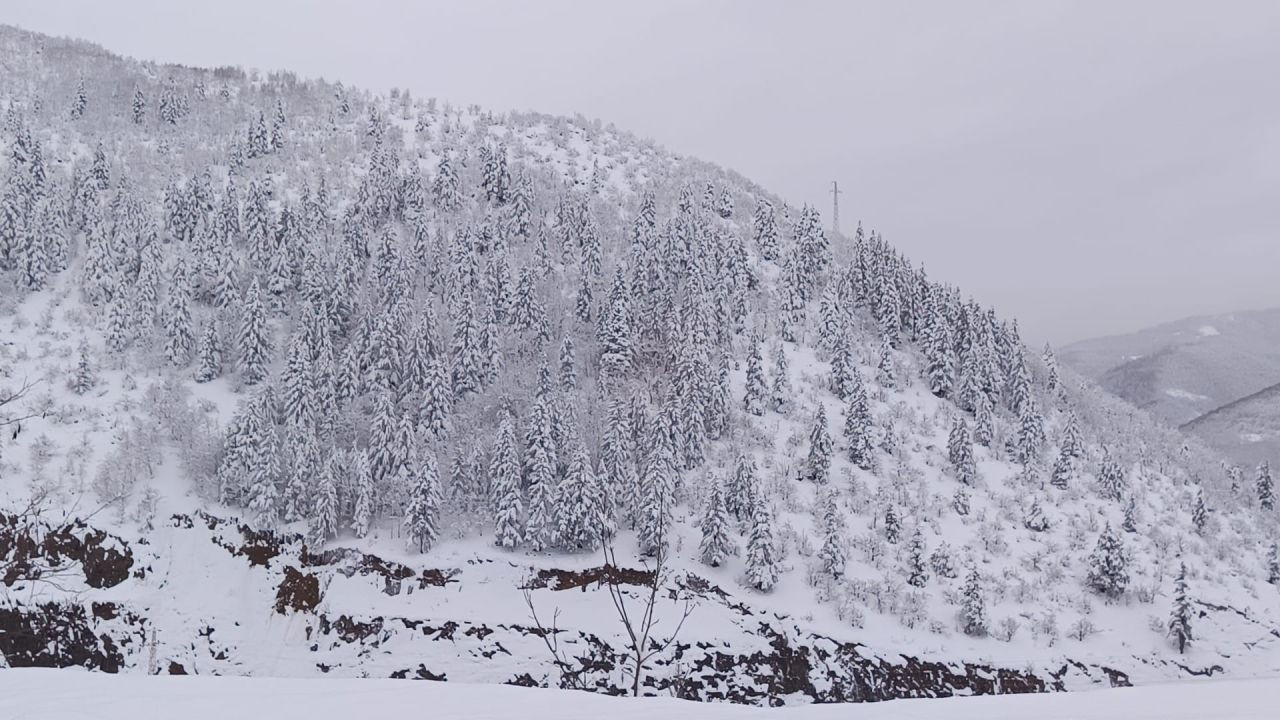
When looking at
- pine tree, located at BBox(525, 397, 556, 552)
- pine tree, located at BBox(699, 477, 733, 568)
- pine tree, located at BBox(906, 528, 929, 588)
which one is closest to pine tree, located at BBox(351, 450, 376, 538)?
pine tree, located at BBox(525, 397, 556, 552)

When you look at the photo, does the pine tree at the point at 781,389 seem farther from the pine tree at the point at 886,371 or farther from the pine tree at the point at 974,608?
the pine tree at the point at 974,608

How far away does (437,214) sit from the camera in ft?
219

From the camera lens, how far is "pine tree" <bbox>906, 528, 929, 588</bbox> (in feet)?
125

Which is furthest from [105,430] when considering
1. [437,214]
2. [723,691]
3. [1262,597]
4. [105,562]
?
[1262,597]

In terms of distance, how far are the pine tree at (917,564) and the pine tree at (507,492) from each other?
2212 cm

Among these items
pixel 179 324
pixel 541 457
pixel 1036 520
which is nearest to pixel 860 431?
pixel 1036 520

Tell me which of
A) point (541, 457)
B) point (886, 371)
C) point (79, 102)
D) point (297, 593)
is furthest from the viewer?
point (79, 102)

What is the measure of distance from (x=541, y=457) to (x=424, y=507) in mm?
7001

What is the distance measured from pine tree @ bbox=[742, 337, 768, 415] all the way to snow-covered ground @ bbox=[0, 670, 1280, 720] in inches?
1611

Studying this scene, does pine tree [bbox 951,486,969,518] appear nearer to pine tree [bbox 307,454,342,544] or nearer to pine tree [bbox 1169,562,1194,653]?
pine tree [bbox 1169,562,1194,653]

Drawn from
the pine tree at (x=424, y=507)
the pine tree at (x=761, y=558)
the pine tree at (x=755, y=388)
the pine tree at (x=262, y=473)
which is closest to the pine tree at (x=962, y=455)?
the pine tree at (x=755, y=388)

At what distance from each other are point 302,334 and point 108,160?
35.3 meters

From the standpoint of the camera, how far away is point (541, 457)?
130ft

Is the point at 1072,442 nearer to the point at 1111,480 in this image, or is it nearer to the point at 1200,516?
the point at 1111,480
